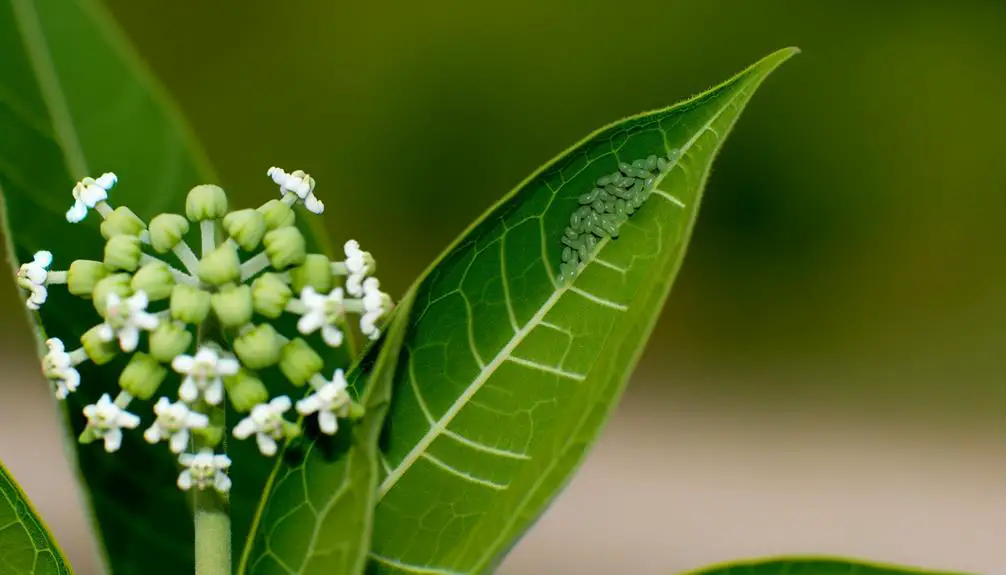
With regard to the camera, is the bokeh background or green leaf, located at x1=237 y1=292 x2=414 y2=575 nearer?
green leaf, located at x1=237 y1=292 x2=414 y2=575

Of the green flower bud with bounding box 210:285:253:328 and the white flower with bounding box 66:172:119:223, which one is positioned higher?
the white flower with bounding box 66:172:119:223

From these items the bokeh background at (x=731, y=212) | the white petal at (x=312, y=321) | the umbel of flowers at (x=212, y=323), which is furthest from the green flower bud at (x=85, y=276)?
the bokeh background at (x=731, y=212)

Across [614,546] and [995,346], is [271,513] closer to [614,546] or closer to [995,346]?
[614,546]

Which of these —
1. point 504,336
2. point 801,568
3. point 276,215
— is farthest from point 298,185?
point 801,568

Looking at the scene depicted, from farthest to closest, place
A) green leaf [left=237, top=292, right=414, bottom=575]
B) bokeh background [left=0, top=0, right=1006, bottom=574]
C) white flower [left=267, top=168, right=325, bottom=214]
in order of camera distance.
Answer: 1. bokeh background [left=0, top=0, right=1006, bottom=574]
2. white flower [left=267, top=168, right=325, bottom=214]
3. green leaf [left=237, top=292, right=414, bottom=575]

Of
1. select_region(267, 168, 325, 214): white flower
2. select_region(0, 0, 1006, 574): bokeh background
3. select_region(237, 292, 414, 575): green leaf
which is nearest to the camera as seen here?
select_region(237, 292, 414, 575): green leaf

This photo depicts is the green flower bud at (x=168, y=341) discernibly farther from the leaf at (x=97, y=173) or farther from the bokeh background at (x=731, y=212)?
the bokeh background at (x=731, y=212)

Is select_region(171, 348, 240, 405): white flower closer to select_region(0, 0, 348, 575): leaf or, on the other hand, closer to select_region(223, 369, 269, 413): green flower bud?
select_region(223, 369, 269, 413): green flower bud

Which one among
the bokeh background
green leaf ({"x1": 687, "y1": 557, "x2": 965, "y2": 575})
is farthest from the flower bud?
the bokeh background
